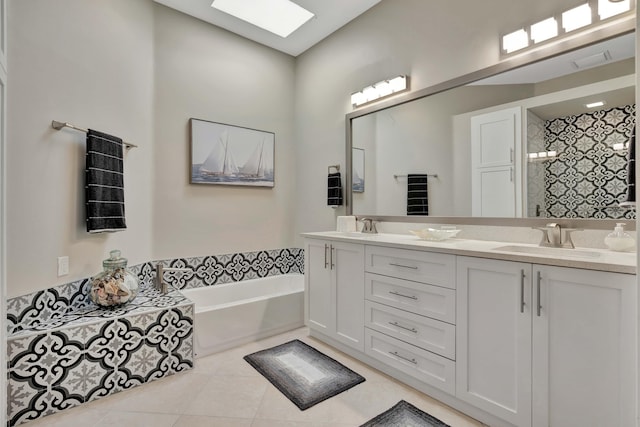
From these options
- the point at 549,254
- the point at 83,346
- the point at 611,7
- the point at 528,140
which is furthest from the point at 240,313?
the point at 611,7

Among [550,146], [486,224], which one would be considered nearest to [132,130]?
[486,224]

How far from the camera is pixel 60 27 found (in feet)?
6.63

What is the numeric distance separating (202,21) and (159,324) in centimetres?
277

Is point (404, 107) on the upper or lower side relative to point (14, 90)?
upper

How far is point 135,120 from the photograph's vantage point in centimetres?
263

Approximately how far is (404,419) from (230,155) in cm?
268

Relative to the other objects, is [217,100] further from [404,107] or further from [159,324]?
[159,324]

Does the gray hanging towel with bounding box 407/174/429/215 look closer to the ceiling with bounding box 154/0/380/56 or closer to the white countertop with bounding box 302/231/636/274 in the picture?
the white countertop with bounding box 302/231/636/274

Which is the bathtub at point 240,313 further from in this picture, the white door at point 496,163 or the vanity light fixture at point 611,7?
the vanity light fixture at point 611,7

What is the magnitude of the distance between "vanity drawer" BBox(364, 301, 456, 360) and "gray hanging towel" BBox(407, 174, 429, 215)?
841 mm

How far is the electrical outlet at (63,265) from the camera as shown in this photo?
200 cm

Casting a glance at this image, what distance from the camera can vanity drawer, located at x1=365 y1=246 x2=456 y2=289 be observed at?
1787 mm

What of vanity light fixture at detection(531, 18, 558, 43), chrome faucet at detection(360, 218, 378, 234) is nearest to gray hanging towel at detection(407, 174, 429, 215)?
chrome faucet at detection(360, 218, 378, 234)

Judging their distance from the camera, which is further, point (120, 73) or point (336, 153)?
point (336, 153)
